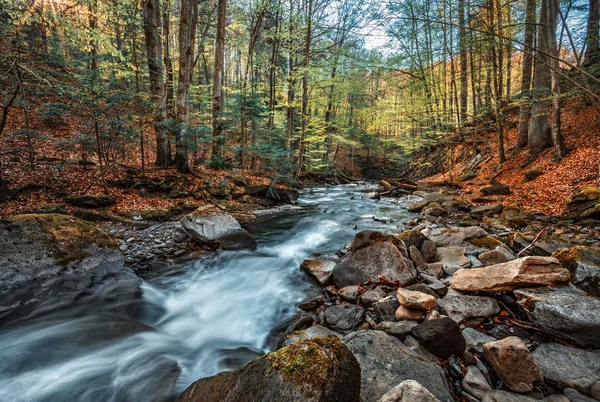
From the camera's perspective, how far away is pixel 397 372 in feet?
7.89

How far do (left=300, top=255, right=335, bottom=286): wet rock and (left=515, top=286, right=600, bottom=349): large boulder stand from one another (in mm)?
2921

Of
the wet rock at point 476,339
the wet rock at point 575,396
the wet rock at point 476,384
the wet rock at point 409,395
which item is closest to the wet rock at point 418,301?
the wet rock at point 476,339

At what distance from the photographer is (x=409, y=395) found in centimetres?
173

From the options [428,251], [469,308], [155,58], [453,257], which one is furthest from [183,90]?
[469,308]

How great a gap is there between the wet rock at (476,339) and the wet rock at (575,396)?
640mm

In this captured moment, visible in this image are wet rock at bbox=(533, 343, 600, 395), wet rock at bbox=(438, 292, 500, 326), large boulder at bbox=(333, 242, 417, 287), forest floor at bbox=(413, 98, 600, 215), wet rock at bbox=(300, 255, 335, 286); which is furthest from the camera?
forest floor at bbox=(413, 98, 600, 215)

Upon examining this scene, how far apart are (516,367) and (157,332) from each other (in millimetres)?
4690

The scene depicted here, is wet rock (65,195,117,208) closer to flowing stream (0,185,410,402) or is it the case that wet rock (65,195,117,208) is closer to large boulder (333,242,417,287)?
flowing stream (0,185,410,402)

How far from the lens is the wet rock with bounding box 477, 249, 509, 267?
177 inches

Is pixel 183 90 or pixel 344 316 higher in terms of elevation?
pixel 183 90

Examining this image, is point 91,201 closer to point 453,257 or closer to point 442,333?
point 442,333

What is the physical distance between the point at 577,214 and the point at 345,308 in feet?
20.5

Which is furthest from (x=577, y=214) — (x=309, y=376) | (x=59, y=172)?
(x=59, y=172)

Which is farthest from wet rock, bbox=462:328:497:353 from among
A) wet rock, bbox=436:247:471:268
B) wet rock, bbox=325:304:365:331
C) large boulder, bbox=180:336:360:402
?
wet rock, bbox=436:247:471:268
